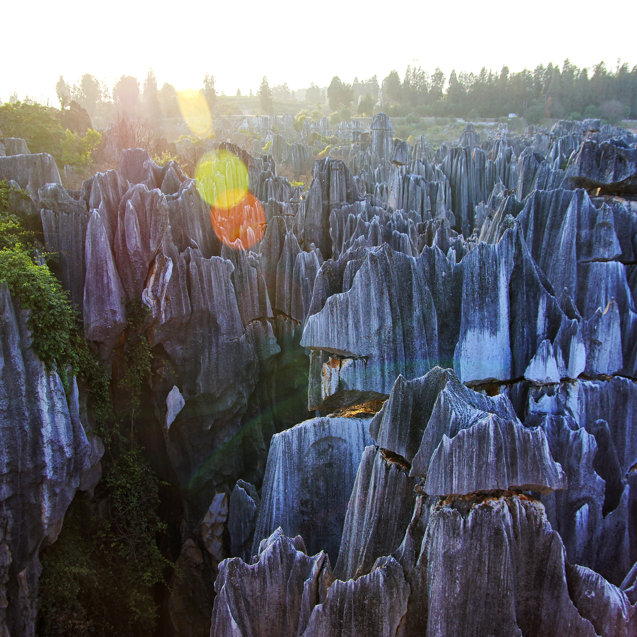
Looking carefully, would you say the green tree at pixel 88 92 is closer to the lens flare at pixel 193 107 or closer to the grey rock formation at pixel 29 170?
the lens flare at pixel 193 107

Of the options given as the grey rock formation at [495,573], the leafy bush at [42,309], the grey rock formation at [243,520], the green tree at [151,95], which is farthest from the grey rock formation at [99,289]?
the green tree at [151,95]

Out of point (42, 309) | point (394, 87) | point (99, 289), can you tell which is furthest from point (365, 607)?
point (394, 87)

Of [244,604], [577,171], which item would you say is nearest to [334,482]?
[244,604]

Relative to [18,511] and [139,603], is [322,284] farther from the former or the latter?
[139,603]

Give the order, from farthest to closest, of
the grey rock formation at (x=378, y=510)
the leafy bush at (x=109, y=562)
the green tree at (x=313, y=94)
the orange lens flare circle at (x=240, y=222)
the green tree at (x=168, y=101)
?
the green tree at (x=313, y=94)
the green tree at (x=168, y=101)
the orange lens flare circle at (x=240, y=222)
the leafy bush at (x=109, y=562)
the grey rock formation at (x=378, y=510)

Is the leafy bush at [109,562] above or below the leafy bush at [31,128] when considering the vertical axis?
below

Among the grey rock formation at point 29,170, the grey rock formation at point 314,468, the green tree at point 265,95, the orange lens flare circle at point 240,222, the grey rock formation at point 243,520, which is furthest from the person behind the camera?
the green tree at point 265,95
